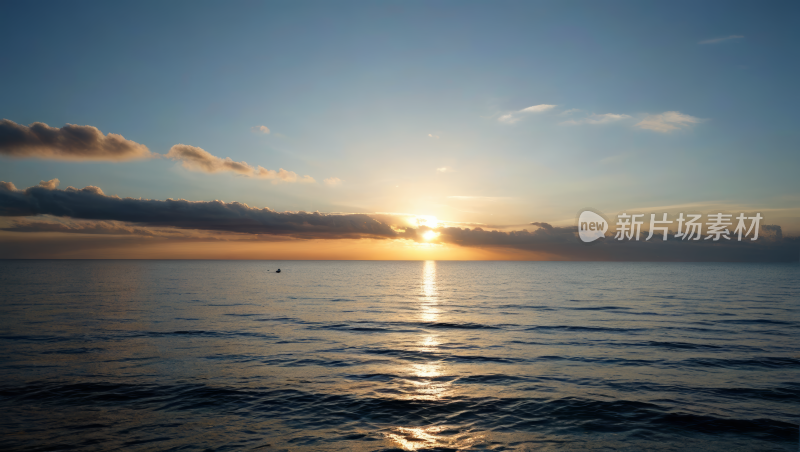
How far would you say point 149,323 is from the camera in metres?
43.2

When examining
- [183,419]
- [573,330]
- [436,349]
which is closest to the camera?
[183,419]

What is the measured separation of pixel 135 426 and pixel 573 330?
1429 inches

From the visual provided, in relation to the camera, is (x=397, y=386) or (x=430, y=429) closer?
(x=430, y=429)

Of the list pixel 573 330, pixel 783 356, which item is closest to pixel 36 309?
pixel 573 330

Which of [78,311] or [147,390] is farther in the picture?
[78,311]

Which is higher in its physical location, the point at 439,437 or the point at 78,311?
the point at 439,437

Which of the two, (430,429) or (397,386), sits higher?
(430,429)

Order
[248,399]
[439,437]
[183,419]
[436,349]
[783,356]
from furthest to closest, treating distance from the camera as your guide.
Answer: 1. [436,349]
2. [783,356]
3. [248,399]
4. [183,419]
5. [439,437]

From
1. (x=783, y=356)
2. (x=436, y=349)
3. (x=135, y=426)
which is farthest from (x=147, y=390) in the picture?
(x=783, y=356)

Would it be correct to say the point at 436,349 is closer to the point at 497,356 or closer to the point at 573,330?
the point at 497,356

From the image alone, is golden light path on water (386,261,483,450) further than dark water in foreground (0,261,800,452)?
No

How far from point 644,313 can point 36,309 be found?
3125 inches

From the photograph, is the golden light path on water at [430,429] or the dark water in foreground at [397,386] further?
the dark water in foreground at [397,386]

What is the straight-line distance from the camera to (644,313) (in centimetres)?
5388
